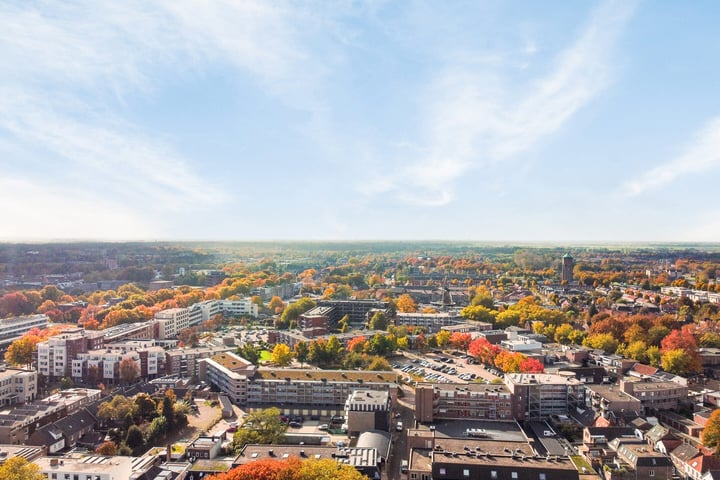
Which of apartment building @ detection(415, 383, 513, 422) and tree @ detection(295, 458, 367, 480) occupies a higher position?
tree @ detection(295, 458, 367, 480)

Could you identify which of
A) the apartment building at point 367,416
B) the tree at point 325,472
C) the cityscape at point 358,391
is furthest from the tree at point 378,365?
the tree at point 325,472

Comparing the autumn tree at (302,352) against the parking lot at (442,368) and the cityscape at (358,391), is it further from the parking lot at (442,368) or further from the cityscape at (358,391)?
the parking lot at (442,368)

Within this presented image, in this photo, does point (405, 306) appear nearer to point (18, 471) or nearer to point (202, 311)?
point (202, 311)

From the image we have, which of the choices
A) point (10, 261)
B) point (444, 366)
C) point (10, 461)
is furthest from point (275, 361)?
point (10, 261)

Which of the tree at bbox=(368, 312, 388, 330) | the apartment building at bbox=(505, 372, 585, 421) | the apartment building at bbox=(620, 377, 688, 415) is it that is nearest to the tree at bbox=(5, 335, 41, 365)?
the tree at bbox=(368, 312, 388, 330)

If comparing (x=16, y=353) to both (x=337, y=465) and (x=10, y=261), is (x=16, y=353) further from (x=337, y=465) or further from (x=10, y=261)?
(x=10, y=261)

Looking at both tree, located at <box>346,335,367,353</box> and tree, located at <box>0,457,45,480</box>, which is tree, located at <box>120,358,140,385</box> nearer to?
tree, located at <box>346,335,367,353</box>

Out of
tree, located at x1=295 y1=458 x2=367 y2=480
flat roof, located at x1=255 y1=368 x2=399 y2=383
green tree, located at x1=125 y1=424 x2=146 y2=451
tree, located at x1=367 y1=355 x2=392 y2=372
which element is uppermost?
tree, located at x1=295 y1=458 x2=367 y2=480
